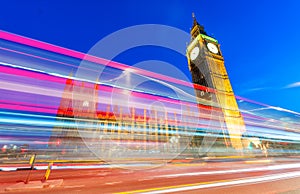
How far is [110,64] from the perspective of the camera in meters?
8.31

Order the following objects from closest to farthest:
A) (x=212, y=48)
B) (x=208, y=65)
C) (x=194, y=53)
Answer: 1. (x=208, y=65)
2. (x=212, y=48)
3. (x=194, y=53)

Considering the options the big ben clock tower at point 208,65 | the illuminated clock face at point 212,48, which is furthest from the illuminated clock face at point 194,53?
the illuminated clock face at point 212,48

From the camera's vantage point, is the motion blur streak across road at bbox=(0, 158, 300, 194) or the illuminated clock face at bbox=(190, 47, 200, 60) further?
the illuminated clock face at bbox=(190, 47, 200, 60)

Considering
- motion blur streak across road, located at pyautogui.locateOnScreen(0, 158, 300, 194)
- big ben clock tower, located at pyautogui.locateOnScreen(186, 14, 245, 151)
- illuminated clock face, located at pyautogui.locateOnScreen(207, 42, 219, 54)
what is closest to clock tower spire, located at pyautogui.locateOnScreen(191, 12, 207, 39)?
big ben clock tower, located at pyautogui.locateOnScreen(186, 14, 245, 151)

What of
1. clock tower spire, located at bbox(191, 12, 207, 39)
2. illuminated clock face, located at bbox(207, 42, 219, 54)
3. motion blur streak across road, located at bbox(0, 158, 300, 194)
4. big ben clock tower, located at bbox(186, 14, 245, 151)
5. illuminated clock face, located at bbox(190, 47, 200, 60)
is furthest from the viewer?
clock tower spire, located at bbox(191, 12, 207, 39)

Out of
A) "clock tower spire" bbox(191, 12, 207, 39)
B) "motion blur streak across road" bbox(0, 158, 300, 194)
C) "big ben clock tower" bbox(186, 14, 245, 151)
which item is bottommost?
"motion blur streak across road" bbox(0, 158, 300, 194)

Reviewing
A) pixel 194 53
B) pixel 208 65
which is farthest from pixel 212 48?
pixel 208 65

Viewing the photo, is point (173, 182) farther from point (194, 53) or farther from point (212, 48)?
point (212, 48)

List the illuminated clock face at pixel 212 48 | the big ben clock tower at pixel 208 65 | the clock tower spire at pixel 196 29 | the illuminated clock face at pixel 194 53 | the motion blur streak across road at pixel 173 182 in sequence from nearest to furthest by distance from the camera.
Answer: the motion blur streak across road at pixel 173 182 < the big ben clock tower at pixel 208 65 < the illuminated clock face at pixel 212 48 < the illuminated clock face at pixel 194 53 < the clock tower spire at pixel 196 29

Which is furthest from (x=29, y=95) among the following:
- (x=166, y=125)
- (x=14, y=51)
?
(x=166, y=125)

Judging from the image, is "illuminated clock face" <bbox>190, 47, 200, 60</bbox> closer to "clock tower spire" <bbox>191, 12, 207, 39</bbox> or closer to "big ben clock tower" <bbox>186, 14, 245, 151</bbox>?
"big ben clock tower" <bbox>186, 14, 245, 151</bbox>

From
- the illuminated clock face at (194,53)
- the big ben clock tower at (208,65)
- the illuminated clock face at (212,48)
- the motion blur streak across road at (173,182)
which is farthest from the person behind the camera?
the illuminated clock face at (194,53)

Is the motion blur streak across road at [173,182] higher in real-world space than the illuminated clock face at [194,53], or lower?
lower

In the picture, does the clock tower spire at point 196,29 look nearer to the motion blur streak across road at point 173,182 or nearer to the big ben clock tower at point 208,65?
the big ben clock tower at point 208,65
